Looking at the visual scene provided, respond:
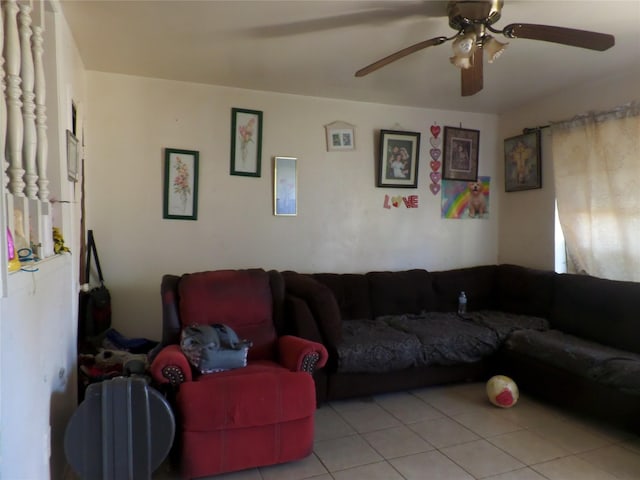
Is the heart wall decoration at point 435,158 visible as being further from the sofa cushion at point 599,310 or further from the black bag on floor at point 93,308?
the black bag on floor at point 93,308

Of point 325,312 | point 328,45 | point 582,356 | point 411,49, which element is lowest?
point 582,356

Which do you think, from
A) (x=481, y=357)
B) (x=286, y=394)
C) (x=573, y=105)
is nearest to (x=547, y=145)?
(x=573, y=105)

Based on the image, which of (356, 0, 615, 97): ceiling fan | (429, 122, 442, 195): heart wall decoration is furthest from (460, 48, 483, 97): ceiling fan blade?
(429, 122, 442, 195): heart wall decoration

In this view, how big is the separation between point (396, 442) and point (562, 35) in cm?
223

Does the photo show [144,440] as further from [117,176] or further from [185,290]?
[117,176]

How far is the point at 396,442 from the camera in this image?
7.89 feet

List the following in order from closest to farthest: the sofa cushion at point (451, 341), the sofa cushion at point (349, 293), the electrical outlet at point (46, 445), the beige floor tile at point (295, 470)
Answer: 1. the electrical outlet at point (46, 445)
2. the beige floor tile at point (295, 470)
3. the sofa cushion at point (451, 341)
4. the sofa cushion at point (349, 293)

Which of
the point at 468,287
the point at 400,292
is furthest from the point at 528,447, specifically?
the point at 468,287

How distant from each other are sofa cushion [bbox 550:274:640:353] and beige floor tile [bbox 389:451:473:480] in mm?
1537

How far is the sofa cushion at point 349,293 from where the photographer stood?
3455 mm

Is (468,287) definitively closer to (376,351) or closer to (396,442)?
(376,351)

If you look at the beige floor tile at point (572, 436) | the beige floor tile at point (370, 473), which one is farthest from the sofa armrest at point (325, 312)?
the beige floor tile at point (572, 436)

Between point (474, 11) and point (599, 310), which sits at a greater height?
point (474, 11)

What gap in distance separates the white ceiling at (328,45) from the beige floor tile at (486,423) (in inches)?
91.7
